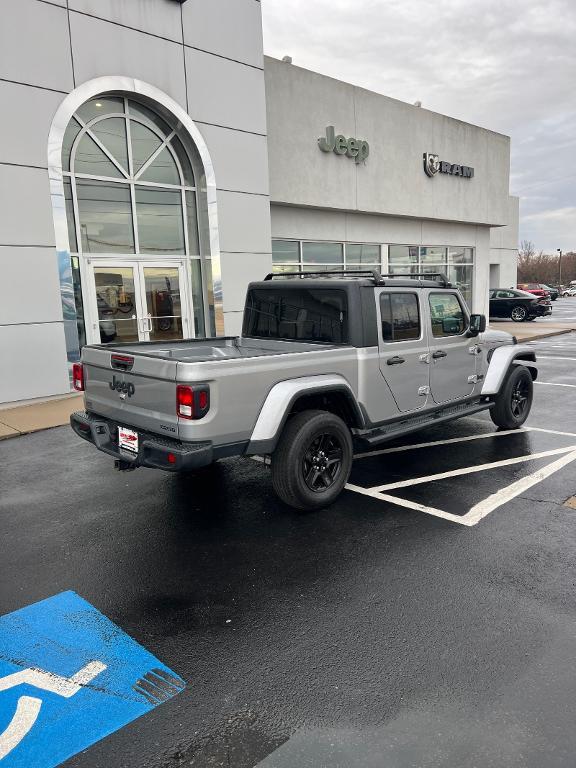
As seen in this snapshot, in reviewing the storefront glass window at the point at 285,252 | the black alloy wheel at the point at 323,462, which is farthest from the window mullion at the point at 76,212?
the black alloy wheel at the point at 323,462

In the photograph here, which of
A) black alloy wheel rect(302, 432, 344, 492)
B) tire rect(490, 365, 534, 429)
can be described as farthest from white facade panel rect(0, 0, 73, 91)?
tire rect(490, 365, 534, 429)

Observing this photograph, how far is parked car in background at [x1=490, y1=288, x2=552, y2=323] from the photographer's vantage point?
26.9m

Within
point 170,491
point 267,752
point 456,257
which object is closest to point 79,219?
point 170,491

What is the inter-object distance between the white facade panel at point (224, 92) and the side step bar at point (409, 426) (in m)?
8.42

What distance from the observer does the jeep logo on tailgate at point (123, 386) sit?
4.66 meters

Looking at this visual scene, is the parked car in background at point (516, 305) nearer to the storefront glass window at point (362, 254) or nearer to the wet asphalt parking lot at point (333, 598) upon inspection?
the storefront glass window at point (362, 254)

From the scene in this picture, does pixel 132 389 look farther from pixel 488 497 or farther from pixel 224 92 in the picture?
pixel 224 92

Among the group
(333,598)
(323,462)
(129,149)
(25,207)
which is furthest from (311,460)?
(129,149)

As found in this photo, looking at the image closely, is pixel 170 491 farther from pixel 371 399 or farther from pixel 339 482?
pixel 371 399

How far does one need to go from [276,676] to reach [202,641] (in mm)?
524

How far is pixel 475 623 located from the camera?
3293 mm

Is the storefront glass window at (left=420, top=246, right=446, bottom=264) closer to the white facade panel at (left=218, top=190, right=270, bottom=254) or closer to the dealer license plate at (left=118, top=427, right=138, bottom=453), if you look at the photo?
the white facade panel at (left=218, top=190, right=270, bottom=254)

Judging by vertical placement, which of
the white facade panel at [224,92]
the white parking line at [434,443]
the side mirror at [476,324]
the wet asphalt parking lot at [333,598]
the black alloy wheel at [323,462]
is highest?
the white facade panel at [224,92]

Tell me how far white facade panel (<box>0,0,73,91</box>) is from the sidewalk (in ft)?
→ 17.6
